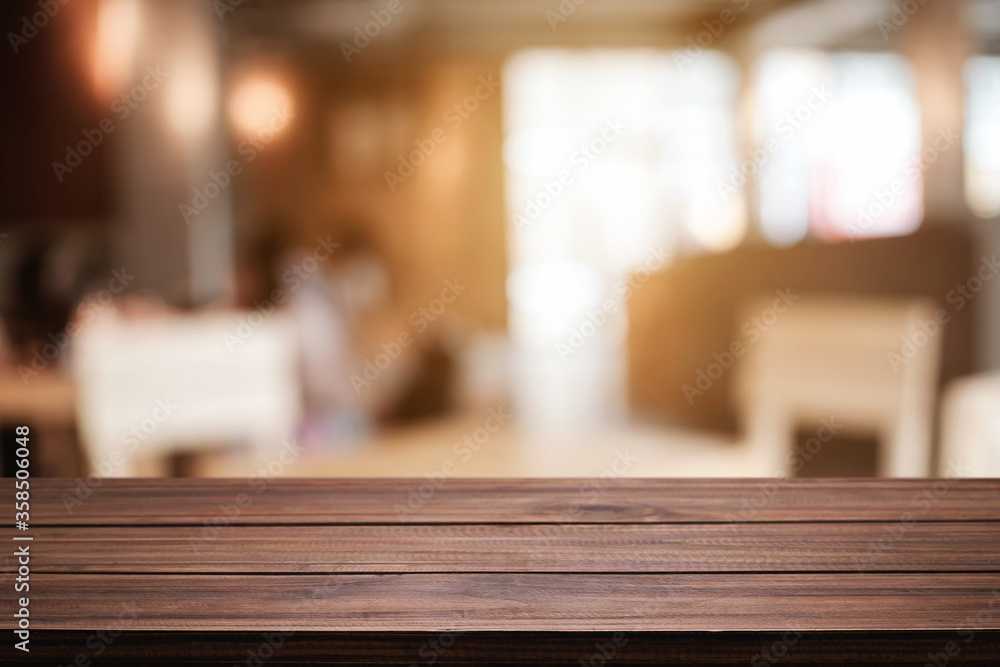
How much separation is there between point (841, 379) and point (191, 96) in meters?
3.90

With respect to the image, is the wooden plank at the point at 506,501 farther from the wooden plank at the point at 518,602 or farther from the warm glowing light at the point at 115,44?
the warm glowing light at the point at 115,44

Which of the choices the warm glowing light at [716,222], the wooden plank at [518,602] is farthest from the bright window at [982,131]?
the wooden plank at [518,602]

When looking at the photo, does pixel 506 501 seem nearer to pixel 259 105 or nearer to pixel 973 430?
pixel 973 430

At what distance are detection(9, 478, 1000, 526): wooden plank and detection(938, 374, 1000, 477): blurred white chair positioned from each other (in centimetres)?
105

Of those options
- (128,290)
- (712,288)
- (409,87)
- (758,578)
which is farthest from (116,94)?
(758,578)

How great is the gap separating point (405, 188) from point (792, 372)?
409 cm

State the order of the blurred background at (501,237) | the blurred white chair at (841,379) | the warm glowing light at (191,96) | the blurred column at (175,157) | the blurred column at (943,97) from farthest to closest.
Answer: the warm glowing light at (191,96) → the blurred column at (175,157) → the blurred column at (943,97) → the blurred background at (501,237) → the blurred white chair at (841,379)

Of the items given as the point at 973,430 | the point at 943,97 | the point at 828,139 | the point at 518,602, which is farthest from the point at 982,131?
the point at 518,602

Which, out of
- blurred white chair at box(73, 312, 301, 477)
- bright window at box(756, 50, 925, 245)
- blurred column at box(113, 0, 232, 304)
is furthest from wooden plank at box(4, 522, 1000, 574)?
bright window at box(756, 50, 925, 245)

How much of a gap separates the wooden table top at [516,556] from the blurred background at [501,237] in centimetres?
10

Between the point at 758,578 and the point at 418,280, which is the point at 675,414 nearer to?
the point at 418,280

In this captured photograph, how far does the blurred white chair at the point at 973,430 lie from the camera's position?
1.46m

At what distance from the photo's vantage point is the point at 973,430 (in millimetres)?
1581

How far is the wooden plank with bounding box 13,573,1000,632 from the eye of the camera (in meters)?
0.35
